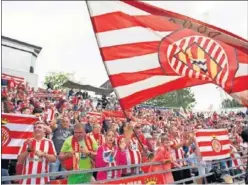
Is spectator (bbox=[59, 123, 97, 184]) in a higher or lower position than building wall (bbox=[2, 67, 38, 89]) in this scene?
lower

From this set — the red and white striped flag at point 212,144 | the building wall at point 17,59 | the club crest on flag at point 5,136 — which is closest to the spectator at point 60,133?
the club crest on flag at point 5,136

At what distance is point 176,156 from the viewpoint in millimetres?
7738

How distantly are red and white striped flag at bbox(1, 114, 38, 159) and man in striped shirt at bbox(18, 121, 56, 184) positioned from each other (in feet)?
0.59

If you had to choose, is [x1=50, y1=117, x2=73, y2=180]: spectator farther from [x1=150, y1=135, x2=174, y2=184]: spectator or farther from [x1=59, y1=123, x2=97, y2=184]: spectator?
[x1=150, y1=135, x2=174, y2=184]: spectator

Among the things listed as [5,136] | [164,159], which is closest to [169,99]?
[164,159]

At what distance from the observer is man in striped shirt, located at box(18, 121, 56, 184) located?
491 centimetres

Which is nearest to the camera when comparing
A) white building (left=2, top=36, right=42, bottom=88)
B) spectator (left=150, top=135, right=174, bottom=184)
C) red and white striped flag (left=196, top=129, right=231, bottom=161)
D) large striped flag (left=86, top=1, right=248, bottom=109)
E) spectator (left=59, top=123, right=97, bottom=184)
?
large striped flag (left=86, top=1, right=248, bottom=109)

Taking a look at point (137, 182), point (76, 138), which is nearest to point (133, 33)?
point (76, 138)

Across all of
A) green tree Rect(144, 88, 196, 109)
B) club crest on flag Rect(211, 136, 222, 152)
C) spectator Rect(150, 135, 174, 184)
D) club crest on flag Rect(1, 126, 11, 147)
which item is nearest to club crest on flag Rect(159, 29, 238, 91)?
green tree Rect(144, 88, 196, 109)

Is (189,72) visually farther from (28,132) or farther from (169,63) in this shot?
(28,132)

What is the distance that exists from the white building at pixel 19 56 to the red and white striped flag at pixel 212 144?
1750 cm

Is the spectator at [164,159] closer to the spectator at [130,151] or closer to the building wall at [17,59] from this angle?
the spectator at [130,151]

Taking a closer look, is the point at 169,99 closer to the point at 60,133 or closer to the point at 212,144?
the point at 212,144

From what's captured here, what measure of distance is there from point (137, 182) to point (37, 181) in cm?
148
